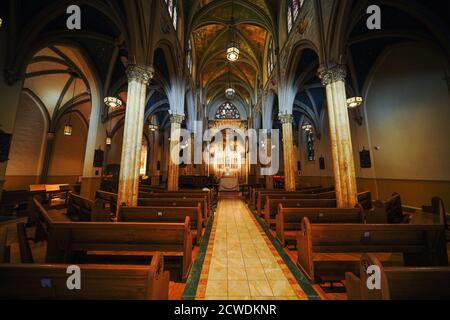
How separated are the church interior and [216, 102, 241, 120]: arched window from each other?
383 inches

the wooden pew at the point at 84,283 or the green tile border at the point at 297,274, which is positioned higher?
the wooden pew at the point at 84,283

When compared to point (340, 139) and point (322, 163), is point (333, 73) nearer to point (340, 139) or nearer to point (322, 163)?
point (340, 139)

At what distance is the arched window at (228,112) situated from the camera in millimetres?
26391

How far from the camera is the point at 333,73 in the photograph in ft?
20.8

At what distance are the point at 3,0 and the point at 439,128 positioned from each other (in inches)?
637

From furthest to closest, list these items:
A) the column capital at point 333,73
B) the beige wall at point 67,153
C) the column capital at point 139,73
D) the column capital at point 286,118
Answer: the beige wall at point 67,153
the column capital at point 286,118
the column capital at point 333,73
the column capital at point 139,73

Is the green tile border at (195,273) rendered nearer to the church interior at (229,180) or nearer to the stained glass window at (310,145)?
the church interior at (229,180)

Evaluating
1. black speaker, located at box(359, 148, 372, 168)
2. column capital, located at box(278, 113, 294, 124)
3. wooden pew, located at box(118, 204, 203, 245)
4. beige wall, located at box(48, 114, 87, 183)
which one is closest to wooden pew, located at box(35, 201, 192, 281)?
wooden pew, located at box(118, 204, 203, 245)

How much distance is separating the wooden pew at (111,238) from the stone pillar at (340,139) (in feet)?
17.3

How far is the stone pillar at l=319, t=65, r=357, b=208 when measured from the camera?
5633 mm

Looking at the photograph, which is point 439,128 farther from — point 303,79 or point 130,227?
point 130,227

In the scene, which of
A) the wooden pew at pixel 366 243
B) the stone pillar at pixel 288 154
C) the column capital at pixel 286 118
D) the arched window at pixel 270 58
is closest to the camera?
the wooden pew at pixel 366 243

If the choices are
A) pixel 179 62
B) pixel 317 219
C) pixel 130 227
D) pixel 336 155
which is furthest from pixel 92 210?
pixel 179 62

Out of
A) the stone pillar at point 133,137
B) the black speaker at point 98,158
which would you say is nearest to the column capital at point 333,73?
the stone pillar at point 133,137
